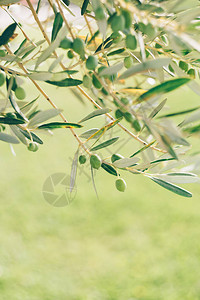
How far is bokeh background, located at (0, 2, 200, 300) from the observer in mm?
2625

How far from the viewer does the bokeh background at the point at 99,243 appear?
2625 millimetres

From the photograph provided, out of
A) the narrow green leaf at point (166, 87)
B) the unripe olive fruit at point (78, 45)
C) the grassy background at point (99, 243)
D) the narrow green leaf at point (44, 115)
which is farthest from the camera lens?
the grassy background at point (99, 243)

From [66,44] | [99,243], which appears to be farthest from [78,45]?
[99,243]

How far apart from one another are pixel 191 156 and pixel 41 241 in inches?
103

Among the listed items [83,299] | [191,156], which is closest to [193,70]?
[191,156]

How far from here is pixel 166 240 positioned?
123 inches

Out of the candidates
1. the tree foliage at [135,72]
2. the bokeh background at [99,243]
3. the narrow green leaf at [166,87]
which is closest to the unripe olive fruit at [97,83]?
the tree foliage at [135,72]

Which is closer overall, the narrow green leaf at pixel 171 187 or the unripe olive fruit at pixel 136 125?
the unripe olive fruit at pixel 136 125

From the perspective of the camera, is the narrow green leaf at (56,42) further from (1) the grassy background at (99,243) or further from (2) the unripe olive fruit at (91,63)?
(1) the grassy background at (99,243)

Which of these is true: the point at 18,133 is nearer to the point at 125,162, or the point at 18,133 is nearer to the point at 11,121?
the point at 11,121

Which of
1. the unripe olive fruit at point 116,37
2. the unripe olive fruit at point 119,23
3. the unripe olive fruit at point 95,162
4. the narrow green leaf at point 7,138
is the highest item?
the unripe olive fruit at point 116,37

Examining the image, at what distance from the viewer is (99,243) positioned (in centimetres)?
311

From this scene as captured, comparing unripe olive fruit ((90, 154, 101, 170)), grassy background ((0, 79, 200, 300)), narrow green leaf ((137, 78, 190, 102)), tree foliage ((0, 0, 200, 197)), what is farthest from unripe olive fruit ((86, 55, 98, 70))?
grassy background ((0, 79, 200, 300))

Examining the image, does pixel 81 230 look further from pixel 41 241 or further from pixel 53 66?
pixel 53 66
